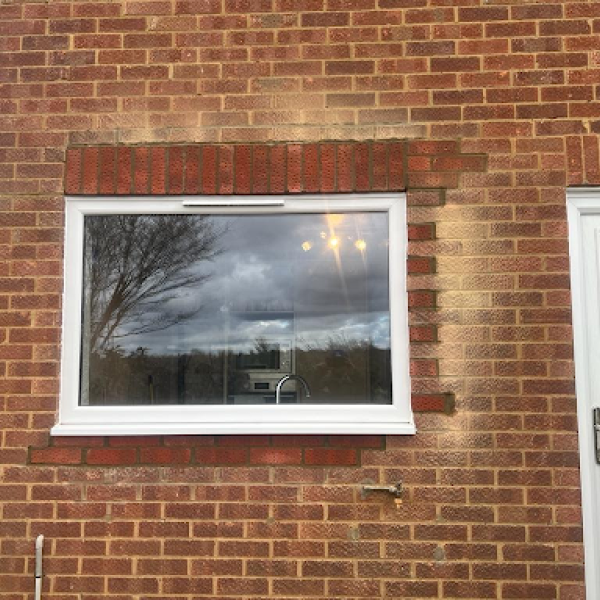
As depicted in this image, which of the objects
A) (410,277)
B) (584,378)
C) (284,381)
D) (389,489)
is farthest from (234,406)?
(584,378)

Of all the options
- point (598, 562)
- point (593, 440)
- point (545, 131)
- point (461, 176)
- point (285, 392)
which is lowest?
point (598, 562)

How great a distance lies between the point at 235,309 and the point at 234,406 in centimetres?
50

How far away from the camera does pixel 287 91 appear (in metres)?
3.43

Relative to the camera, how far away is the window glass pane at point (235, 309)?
11.1ft

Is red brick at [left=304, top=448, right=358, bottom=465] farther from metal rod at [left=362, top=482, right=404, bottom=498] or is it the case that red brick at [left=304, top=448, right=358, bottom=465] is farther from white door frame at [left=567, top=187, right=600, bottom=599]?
white door frame at [left=567, top=187, right=600, bottom=599]

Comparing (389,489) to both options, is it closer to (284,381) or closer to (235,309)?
(284,381)

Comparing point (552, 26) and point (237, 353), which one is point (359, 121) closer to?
point (552, 26)

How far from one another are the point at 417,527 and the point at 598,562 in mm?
874

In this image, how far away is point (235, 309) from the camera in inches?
136

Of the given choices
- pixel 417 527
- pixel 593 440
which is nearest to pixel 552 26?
pixel 593 440

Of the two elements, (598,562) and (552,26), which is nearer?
(598,562)

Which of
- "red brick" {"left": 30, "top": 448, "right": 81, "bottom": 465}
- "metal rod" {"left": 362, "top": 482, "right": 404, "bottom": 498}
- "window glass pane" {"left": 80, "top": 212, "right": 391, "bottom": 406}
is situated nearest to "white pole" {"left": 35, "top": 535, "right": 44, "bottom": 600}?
"red brick" {"left": 30, "top": 448, "right": 81, "bottom": 465}

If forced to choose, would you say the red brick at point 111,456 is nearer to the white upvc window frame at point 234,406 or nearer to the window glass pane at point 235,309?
the white upvc window frame at point 234,406

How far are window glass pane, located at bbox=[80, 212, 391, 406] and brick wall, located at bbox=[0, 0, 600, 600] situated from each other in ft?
0.64
